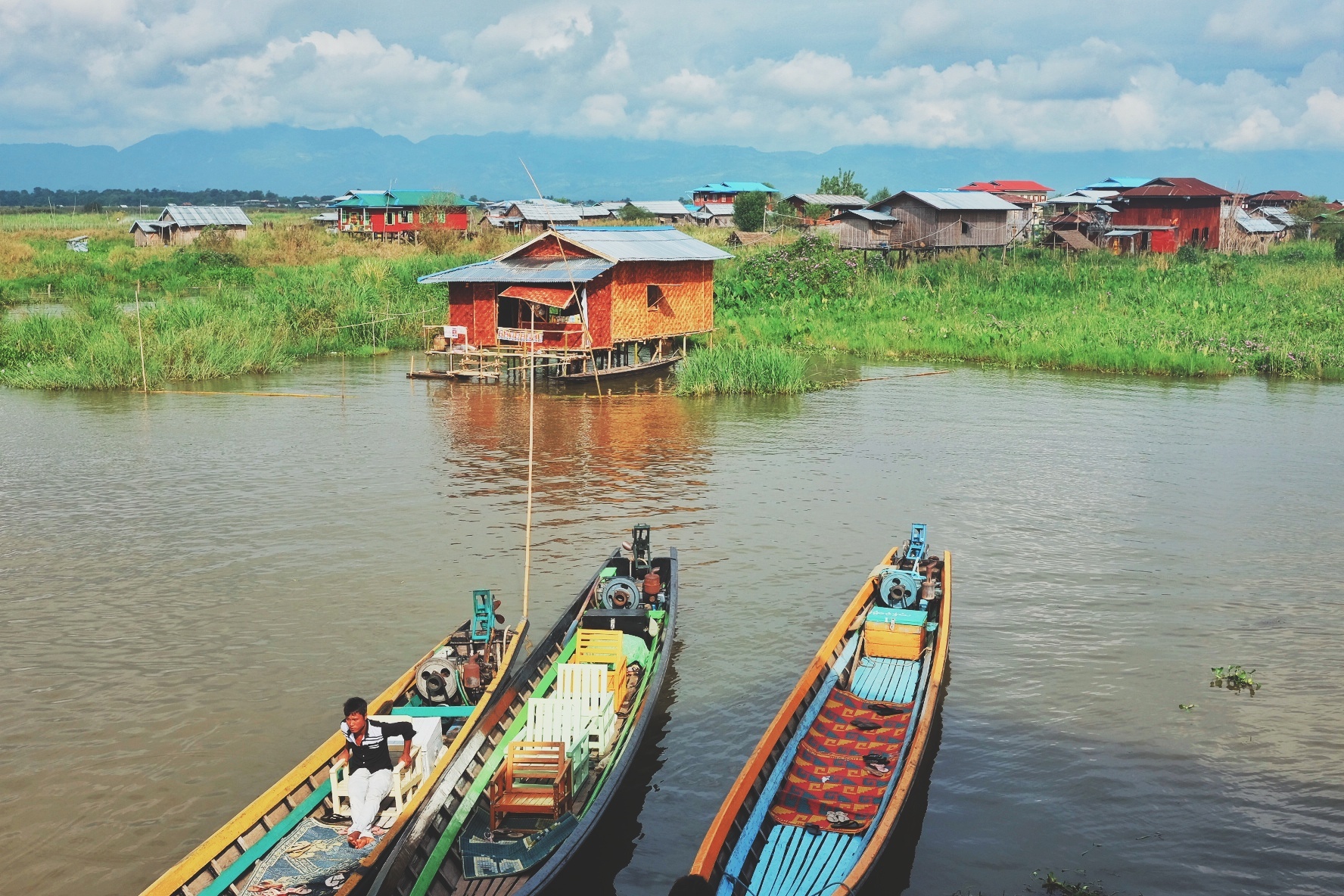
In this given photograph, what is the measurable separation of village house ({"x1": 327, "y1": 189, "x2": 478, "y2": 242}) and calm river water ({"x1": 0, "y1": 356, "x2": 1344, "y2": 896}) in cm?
4644

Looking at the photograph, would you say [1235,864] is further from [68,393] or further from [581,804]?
[68,393]

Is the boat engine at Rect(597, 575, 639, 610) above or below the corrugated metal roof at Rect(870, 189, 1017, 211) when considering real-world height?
below

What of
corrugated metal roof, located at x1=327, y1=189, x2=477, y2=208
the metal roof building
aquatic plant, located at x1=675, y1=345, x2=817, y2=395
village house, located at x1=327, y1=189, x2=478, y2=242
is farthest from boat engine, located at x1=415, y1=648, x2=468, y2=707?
corrugated metal roof, located at x1=327, y1=189, x2=477, y2=208

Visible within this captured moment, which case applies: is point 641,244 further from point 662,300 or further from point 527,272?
point 527,272

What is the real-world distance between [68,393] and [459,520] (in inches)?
648

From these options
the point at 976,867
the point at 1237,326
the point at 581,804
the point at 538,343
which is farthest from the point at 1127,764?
the point at 1237,326

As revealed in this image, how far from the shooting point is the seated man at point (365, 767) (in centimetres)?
791

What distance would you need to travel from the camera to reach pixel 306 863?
746 cm

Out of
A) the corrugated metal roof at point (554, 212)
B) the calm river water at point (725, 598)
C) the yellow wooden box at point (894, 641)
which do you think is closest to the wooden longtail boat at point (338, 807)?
the calm river water at point (725, 598)

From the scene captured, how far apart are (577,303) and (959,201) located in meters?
30.0

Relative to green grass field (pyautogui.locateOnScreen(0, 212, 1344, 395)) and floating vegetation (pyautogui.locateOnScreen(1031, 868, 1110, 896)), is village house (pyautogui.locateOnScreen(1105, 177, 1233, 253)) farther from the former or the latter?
floating vegetation (pyautogui.locateOnScreen(1031, 868, 1110, 896))

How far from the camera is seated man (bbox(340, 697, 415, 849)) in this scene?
7906 mm

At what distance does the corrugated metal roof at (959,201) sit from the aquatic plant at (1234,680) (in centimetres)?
4140

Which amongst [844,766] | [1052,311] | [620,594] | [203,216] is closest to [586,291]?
[1052,311]
